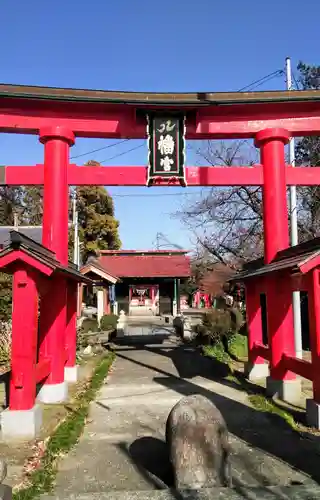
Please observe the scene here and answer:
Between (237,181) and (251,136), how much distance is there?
120cm

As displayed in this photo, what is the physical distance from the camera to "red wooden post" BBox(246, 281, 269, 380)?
10562 millimetres

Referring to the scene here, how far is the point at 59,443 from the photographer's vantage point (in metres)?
6.06

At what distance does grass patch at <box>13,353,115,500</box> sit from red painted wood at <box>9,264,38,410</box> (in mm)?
730

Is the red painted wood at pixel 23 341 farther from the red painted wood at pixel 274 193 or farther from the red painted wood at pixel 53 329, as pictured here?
the red painted wood at pixel 274 193

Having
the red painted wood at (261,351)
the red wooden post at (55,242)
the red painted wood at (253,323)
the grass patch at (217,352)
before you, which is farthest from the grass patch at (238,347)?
the red wooden post at (55,242)

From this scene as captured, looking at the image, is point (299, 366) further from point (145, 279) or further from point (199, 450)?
point (145, 279)

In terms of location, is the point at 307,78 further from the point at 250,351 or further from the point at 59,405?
the point at 59,405

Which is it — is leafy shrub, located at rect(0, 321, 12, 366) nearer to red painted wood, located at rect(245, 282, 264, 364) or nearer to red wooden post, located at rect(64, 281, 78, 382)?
red wooden post, located at rect(64, 281, 78, 382)

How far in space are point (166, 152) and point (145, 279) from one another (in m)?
22.2

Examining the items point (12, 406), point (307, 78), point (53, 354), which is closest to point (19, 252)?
point (12, 406)

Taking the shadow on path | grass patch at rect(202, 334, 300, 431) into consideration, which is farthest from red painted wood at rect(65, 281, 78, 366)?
grass patch at rect(202, 334, 300, 431)

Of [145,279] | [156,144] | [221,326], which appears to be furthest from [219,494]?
[145,279]

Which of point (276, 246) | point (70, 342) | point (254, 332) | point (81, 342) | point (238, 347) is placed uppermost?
point (276, 246)

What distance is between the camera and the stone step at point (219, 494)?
417 centimetres
